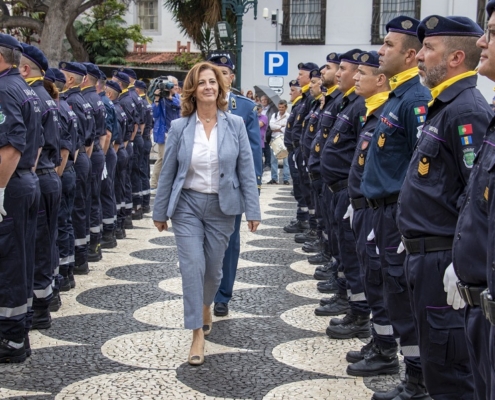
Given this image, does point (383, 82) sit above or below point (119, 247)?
above

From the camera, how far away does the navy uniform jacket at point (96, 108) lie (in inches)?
357

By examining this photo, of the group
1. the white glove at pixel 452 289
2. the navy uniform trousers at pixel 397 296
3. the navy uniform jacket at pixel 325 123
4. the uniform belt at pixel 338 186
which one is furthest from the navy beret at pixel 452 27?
the navy uniform jacket at pixel 325 123

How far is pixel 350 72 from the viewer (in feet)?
22.3

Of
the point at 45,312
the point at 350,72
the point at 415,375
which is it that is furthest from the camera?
the point at 350,72

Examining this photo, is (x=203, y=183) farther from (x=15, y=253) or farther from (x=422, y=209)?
(x=422, y=209)

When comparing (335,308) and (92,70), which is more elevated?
(92,70)

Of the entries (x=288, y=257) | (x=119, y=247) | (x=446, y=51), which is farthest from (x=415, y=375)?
(x=119, y=247)

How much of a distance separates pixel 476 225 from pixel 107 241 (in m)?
7.59

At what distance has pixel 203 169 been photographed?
582 centimetres

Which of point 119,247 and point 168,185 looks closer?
point 168,185

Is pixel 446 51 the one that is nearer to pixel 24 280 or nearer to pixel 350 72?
pixel 350 72

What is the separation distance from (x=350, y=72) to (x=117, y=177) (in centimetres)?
509

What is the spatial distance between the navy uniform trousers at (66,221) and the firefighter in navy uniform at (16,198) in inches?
74.5

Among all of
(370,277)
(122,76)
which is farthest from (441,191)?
(122,76)
